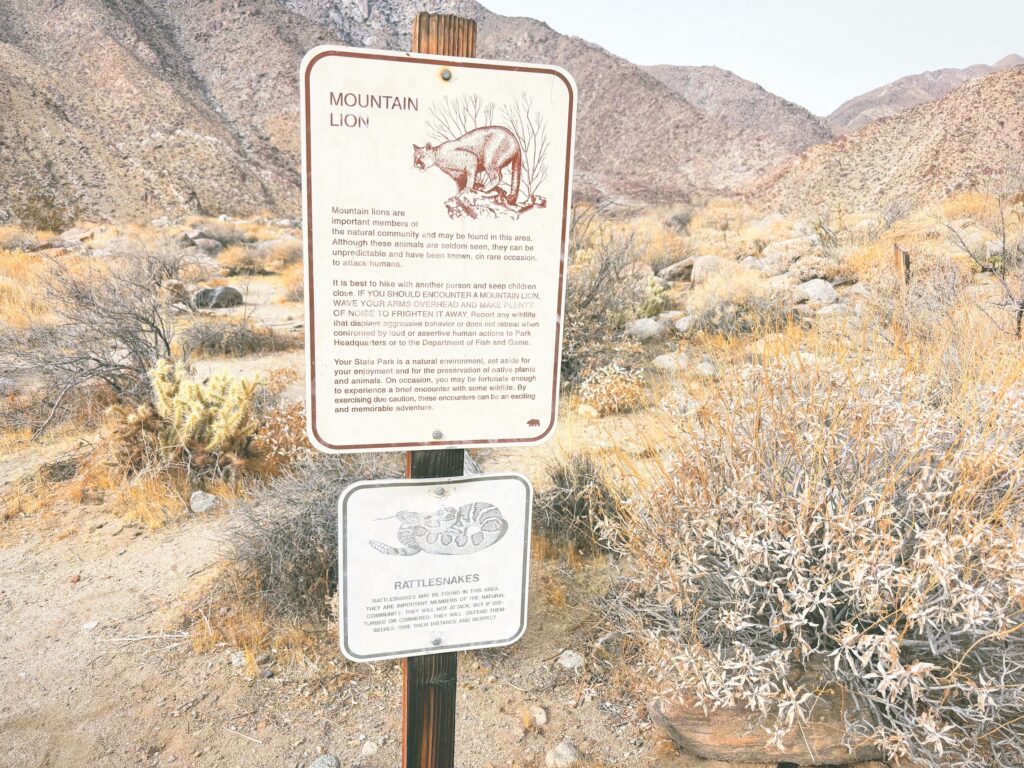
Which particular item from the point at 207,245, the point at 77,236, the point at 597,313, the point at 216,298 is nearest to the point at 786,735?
the point at 597,313

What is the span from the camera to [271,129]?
146ft

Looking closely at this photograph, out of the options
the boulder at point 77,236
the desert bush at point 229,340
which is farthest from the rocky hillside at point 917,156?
the boulder at point 77,236

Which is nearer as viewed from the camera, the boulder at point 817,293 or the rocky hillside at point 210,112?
the boulder at point 817,293

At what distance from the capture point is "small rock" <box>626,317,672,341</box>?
24.2ft

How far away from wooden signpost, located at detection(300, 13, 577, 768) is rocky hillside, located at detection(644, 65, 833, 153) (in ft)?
189

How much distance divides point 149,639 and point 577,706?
6.11 feet

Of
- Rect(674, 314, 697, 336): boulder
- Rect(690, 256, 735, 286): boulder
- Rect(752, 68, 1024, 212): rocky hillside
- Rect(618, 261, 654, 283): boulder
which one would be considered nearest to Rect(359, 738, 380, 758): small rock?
Rect(674, 314, 697, 336): boulder

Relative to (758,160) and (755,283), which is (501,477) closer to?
(755,283)

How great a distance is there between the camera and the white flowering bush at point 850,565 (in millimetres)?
1865

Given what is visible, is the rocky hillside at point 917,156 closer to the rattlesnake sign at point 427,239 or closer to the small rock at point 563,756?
the small rock at point 563,756

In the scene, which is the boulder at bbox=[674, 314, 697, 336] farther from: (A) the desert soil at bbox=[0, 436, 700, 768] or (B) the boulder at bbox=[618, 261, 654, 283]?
(A) the desert soil at bbox=[0, 436, 700, 768]

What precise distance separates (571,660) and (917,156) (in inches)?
990

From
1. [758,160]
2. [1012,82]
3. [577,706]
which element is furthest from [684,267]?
[758,160]

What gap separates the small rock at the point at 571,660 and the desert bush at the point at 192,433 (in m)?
2.43
